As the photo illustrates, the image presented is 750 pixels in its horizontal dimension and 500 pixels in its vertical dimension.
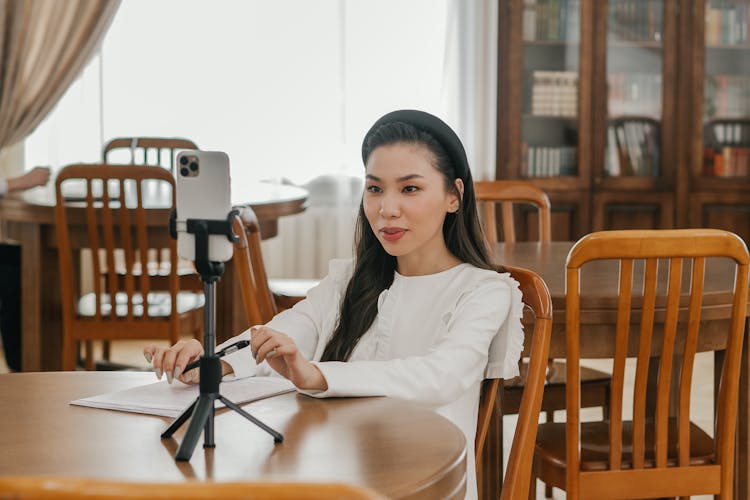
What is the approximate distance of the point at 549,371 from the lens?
104 inches

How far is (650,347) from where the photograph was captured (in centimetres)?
196

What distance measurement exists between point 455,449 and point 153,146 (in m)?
3.47

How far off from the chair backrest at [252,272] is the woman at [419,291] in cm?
41

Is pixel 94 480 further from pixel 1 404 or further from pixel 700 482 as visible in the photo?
pixel 700 482

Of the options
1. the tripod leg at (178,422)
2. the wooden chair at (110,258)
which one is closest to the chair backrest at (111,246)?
the wooden chair at (110,258)

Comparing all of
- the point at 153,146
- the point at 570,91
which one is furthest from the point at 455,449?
the point at 570,91

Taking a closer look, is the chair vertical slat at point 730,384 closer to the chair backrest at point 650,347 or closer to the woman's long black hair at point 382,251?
the chair backrest at point 650,347

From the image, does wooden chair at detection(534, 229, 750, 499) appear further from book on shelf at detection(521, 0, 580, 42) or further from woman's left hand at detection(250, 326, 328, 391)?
book on shelf at detection(521, 0, 580, 42)

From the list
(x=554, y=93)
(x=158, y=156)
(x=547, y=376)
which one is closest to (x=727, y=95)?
(x=554, y=93)

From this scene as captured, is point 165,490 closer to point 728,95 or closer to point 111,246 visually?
point 111,246

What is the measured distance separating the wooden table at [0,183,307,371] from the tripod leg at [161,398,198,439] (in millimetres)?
2239

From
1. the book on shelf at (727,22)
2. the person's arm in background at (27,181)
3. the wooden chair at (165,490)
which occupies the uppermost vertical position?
the book on shelf at (727,22)

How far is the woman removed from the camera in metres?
1.44

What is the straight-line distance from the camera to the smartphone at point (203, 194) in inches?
40.6
